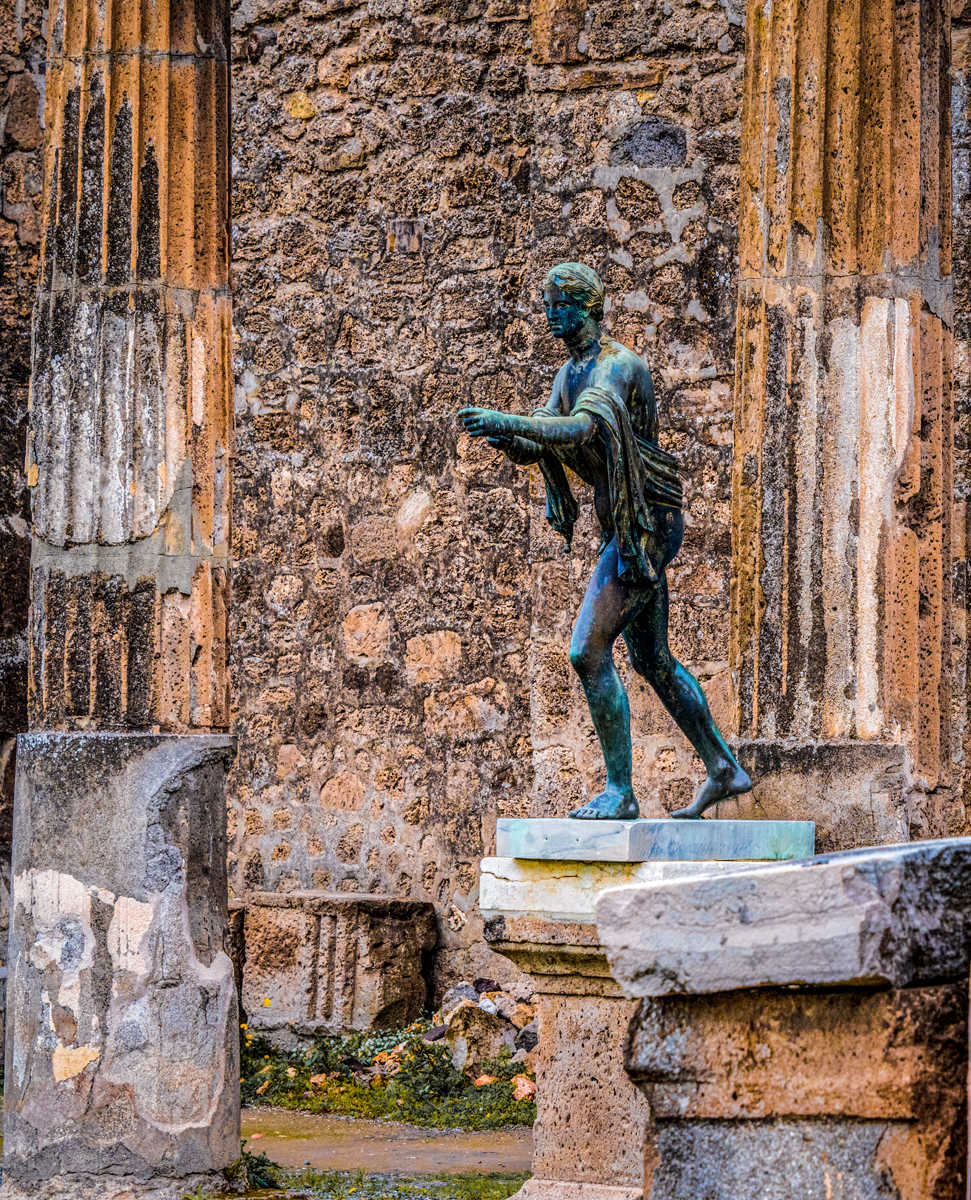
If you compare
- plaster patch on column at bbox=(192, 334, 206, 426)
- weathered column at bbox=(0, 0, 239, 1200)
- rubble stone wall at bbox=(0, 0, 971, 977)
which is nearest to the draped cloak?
plaster patch on column at bbox=(192, 334, 206, 426)

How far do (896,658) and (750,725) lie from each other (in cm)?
46

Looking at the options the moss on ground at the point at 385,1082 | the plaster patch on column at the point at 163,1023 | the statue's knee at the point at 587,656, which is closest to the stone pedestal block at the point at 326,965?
the moss on ground at the point at 385,1082

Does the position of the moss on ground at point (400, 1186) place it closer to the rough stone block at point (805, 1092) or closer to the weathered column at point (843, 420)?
the weathered column at point (843, 420)

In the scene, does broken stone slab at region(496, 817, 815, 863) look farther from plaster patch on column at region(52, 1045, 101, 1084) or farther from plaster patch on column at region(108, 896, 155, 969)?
plaster patch on column at region(52, 1045, 101, 1084)

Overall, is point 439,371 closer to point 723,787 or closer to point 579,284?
point 579,284

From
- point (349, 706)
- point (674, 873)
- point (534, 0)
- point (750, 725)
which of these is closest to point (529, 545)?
point (349, 706)

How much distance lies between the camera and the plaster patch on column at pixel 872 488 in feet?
17.1

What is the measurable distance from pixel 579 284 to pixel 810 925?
2.88m

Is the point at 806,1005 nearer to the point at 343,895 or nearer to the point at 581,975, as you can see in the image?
the point at 581,975

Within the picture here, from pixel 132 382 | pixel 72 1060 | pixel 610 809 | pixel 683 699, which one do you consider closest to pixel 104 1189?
pixel 72 1060

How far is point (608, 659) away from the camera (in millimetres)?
5109

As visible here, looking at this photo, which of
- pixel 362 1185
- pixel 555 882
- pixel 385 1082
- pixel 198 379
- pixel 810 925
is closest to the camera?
pixel 810 925

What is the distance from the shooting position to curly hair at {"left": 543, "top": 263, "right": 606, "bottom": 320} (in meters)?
5.15

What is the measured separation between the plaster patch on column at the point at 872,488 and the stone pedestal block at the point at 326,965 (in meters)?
3.61
